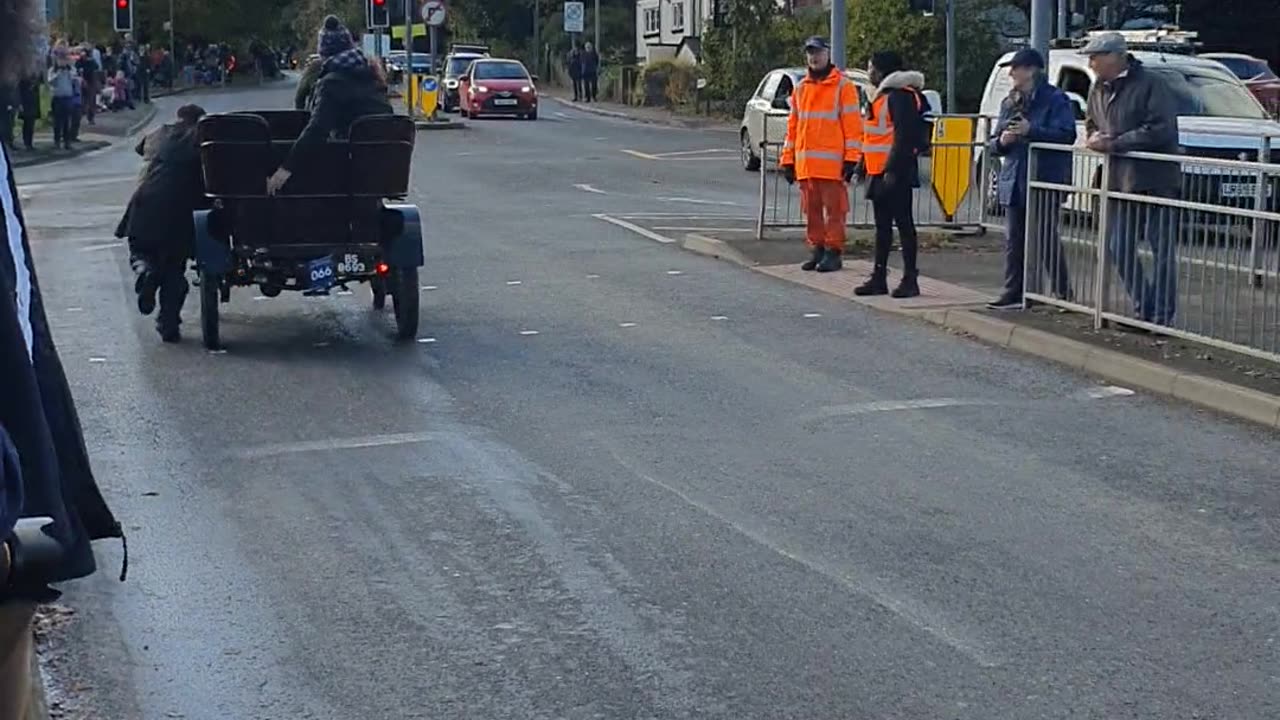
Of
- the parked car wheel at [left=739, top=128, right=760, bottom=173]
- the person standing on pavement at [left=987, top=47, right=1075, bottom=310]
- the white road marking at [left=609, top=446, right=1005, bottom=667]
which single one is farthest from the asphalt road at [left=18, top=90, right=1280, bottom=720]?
the parked car wheel at [left=739, top=128, right=760, bottom=173]

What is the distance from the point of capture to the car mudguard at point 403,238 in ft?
40.1

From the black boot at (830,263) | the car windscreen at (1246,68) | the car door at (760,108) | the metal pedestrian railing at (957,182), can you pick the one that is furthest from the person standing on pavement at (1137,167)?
the car windscreen at (1246,68)

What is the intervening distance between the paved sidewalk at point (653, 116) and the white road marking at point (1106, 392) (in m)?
35.1

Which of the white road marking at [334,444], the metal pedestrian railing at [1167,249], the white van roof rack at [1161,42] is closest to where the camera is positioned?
the white road marking at [334,444]

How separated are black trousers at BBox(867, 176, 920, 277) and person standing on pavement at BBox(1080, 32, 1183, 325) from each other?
6.95ft

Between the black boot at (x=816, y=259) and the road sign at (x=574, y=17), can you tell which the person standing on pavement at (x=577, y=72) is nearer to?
the road sign at (x=574, y=17)

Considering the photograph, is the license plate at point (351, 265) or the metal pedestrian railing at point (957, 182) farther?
the metal pedestrian railing at point (957, 182)

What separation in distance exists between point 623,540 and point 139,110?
50.3 meters

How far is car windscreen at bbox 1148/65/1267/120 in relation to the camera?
20.4 meters

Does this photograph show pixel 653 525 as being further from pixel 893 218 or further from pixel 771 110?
pixel 771 110

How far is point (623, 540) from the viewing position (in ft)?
24.4

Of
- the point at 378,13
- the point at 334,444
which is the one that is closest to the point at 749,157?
the point at 378,13

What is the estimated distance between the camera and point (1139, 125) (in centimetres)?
1202

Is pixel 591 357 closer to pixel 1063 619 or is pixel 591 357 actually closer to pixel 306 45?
pixel 1063 619
